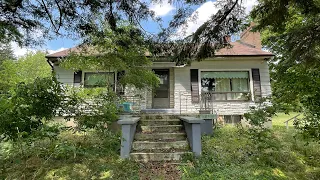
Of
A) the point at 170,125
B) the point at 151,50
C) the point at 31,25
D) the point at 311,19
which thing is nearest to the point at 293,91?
the point at 311,19

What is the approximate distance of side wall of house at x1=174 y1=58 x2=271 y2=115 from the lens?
8685 mm

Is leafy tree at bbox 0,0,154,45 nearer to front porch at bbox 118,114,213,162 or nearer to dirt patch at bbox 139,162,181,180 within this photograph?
front porch at bbox 118,114,213,162

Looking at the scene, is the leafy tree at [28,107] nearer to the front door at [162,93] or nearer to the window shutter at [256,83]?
the front door at [162,93]

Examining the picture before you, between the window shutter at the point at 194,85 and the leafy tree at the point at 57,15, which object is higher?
the leafy tree at the point at 57,15

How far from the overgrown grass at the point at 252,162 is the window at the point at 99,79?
12.7 feet

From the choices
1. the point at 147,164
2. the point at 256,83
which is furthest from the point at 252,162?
the point at 256,83

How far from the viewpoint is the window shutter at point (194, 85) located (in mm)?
8684

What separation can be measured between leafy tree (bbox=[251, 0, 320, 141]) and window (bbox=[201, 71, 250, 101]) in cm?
493

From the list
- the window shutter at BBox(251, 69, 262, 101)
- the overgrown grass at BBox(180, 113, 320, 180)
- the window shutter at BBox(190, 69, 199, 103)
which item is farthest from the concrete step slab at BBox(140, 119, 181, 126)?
the window shutter at BBox(251, 69, 262, 101)

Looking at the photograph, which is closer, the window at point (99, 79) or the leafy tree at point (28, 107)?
the leafy tree at point (28, 107)

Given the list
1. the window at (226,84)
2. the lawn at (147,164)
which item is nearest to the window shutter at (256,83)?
the window at (226,84)

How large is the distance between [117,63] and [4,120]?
348 centimetres

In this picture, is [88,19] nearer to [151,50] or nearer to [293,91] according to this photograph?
[151,50]

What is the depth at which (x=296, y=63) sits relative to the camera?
4.04 meters
